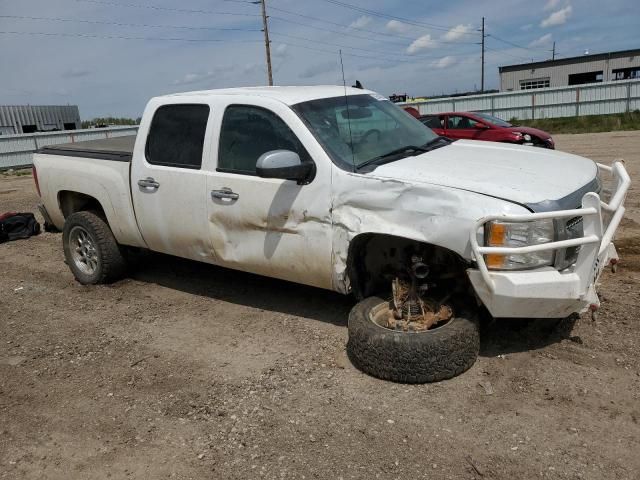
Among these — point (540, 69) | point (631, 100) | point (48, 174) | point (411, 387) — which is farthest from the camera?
point (540, 69)

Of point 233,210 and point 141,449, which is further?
point 233,210

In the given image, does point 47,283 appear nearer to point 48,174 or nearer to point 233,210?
point 48,174

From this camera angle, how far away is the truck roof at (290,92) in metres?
4.31

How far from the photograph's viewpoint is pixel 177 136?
15.7 feet

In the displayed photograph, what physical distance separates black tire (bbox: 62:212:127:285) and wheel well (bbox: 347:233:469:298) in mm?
2828

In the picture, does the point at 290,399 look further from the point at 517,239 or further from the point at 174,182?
the point at 174,182

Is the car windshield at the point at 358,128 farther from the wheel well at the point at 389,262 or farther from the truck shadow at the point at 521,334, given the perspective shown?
the truck shadow at the point at 521,334

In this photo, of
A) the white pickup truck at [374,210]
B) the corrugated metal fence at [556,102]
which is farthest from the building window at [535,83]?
the white pickup truck at [374,210]

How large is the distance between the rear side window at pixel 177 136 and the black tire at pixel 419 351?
2097mm

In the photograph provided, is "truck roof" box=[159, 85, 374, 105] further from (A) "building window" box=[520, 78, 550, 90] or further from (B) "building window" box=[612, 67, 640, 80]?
(B) "building window" box=[612, 67, 640, 80]

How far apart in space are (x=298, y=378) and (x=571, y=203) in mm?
2010

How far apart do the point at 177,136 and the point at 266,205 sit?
3.98 ft

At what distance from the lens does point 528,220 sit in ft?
10.0

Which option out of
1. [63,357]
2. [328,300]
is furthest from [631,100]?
[63,357]
